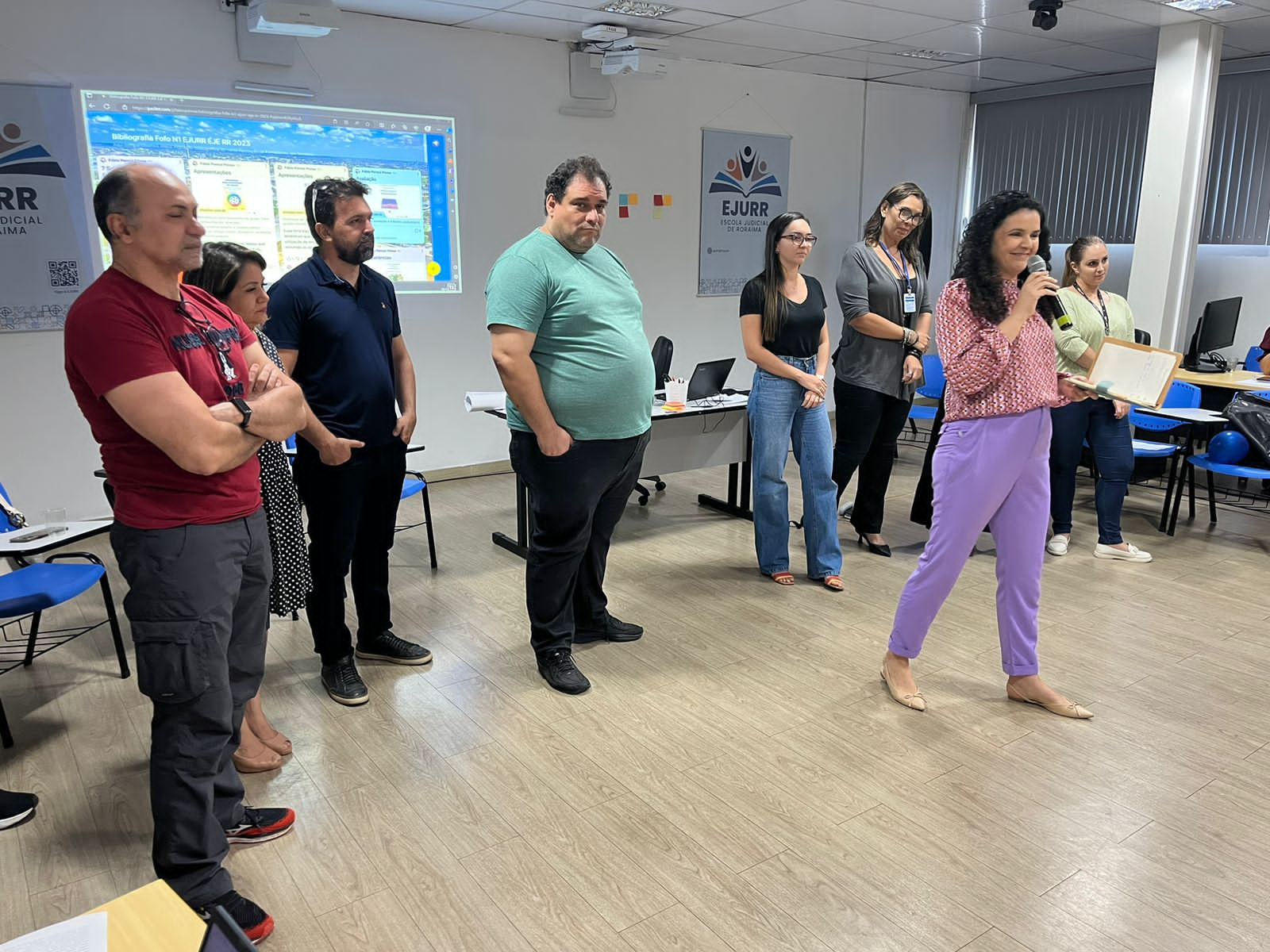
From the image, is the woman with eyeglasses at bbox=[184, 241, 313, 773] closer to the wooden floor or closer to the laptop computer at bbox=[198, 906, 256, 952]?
the wooden floor

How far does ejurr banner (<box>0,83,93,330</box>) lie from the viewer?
441 cm

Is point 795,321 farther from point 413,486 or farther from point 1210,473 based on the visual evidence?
point 1210,473

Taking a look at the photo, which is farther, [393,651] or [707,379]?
[707,379]

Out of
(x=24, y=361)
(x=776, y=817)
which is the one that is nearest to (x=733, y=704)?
(x=776, y=817)

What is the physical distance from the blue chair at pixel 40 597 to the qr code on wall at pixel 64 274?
1.76 metres

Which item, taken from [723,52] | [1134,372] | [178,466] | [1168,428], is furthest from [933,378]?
[178,466]

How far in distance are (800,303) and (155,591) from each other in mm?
2902

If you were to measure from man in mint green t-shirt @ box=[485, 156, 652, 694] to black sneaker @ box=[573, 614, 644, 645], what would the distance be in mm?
363

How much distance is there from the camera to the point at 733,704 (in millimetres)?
3014

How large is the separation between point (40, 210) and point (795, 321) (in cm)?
381

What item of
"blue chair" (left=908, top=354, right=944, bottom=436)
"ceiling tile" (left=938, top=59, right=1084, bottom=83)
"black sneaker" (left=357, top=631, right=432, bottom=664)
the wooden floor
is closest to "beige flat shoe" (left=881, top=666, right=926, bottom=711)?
the wooden floor

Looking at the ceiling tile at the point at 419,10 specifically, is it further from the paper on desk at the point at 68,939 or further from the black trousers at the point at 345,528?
the paper on desk at the point at 68,939

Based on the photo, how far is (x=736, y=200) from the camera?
23.5ft

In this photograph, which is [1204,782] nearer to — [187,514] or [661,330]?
[187,514]
